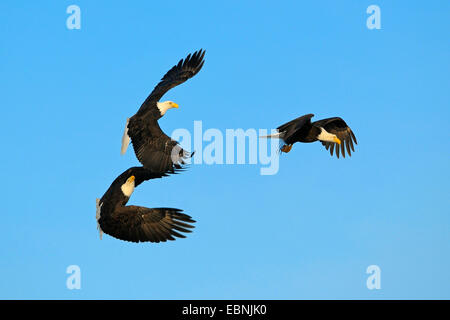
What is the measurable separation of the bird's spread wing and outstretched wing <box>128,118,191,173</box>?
199cm

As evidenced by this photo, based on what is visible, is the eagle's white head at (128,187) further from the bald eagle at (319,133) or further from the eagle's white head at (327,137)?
the eagle's white head at (327,137)

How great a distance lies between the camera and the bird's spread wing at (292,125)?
1245 cm

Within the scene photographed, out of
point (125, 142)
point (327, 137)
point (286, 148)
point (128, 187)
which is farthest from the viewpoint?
point (327, 137)

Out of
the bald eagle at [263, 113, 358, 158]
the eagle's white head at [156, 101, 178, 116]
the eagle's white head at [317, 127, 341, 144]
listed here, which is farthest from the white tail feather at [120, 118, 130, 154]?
the eagle's white head at [317, 127, 341, 144]

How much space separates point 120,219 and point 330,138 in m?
5.02

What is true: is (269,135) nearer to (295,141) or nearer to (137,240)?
(295,141)

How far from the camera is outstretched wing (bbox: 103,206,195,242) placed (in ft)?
36.6

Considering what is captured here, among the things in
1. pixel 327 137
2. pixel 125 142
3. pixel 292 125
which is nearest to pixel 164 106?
pixel 125 142

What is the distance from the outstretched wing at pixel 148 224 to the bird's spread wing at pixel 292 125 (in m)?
2.68

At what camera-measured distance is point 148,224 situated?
11.2m

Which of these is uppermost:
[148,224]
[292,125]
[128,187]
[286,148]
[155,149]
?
[292,125]

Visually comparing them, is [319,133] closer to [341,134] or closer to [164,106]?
[341,134]

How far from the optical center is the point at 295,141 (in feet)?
45.3

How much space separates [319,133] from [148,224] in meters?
4.45
